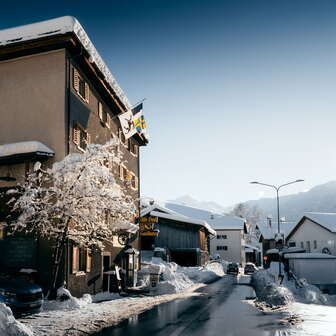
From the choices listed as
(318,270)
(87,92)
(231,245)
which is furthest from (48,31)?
(231,245)

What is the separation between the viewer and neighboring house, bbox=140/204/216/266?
45656 mm

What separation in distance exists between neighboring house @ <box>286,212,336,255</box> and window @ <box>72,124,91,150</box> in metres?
35.9

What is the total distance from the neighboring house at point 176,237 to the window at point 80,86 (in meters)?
23.3

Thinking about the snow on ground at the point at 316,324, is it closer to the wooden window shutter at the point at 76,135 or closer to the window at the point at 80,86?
the wooden window shutter at the point at 76,135

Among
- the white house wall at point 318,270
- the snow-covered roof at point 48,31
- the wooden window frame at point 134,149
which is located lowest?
the white house wall at point 318,270

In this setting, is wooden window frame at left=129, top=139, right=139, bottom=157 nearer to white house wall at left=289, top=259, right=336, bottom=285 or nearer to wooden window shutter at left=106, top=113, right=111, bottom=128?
wooden window shutter at left=106, top=113, right=111, bottom=128

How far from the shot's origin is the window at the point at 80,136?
68.3 ft

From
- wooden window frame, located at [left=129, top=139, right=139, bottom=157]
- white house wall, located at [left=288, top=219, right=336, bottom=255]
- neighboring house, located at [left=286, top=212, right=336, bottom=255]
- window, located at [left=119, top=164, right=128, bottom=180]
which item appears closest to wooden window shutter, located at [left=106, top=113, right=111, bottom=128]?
window, located at [left=119, top=164, right=128, bottom=180]

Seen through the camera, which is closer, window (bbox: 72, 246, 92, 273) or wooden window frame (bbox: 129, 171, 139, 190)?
window (bbox: 72, 246, 92, 273)

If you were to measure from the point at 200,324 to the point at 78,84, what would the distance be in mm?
13884

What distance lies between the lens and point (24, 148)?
18.6 m

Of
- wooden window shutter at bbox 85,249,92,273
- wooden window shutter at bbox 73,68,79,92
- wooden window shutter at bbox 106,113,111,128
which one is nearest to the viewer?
wooden window shutter at bbox 73,68,79,92

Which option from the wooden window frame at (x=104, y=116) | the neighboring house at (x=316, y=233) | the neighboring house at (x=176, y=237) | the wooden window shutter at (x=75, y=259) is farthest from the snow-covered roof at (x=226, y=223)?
the wooden window shutter at (x=75, y=259)

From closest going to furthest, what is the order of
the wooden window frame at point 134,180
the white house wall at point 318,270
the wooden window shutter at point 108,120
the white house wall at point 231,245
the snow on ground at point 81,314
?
the snow on ground at point 81,314, the wooden window shutter at point 108,120, the wooden window frame at point 134,180, the white house wall at point 318,270, the white house wall at point 231,245
